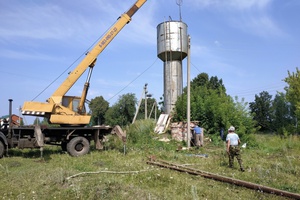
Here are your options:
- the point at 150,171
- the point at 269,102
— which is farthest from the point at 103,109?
the point at 150,171

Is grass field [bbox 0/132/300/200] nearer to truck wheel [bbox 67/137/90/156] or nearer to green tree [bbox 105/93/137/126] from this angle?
truck wheel [bbox 67/137/90/156]

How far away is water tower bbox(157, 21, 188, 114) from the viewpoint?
2275 centimetres

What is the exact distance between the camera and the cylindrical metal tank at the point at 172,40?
892 inches

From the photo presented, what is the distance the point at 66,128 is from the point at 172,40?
11.9 m

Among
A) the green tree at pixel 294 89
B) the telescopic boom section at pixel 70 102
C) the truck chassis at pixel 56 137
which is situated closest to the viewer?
the truck chassis at pixel 56 137

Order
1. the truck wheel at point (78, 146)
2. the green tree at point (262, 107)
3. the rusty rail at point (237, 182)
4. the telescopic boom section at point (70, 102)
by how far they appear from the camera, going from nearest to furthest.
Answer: the rusty rail at point (237, 182) < the truck wheel at point (78, 146) < the telescopic boom section at point (70, 102) < the green tree at point (262, 107)

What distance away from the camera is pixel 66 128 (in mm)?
13828

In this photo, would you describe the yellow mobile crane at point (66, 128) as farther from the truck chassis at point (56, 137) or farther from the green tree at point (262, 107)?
the green tree at point (262, 107)

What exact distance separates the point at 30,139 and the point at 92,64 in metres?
5.14

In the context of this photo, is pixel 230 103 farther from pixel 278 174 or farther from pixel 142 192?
pixel 142 192

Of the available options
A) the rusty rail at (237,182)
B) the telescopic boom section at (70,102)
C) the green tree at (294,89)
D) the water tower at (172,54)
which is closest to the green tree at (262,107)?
the green tree at (294,89)

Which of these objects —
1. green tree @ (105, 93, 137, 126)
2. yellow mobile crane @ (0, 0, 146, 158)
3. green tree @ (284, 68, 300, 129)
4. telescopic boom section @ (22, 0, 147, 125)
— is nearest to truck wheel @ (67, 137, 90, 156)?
yellow mobile crane @ (0, 0, 146, 158)

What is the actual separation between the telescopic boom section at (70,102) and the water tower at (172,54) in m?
6.18

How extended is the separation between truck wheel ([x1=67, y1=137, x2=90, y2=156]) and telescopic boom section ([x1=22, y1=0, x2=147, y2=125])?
42.2 inches
